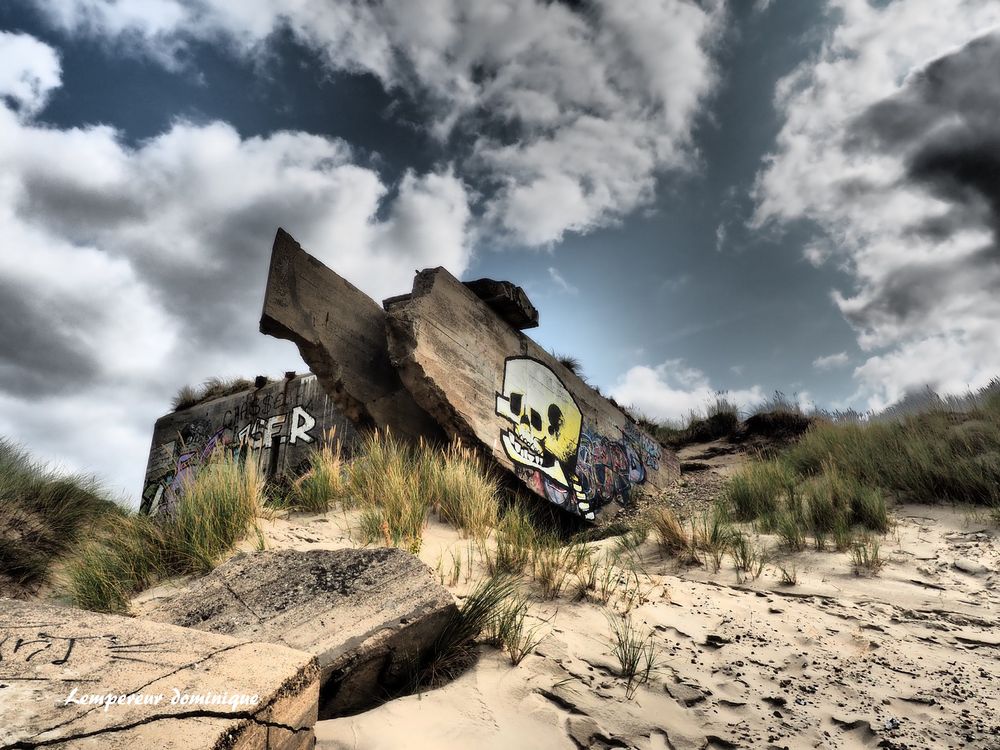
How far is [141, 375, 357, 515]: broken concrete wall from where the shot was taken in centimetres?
1156

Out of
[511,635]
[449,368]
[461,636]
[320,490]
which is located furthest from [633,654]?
[449,368]

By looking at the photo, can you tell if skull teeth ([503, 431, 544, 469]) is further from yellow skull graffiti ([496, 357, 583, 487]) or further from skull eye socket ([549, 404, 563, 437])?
skull eye socket ([549, 404, 563, 437])

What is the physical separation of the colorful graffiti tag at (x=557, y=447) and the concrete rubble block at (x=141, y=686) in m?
5.17

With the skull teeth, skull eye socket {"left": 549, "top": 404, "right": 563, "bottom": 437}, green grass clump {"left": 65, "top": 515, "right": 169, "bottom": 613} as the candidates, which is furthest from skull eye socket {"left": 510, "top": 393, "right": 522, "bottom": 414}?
green grass clump {"left": 65, "top": 515, "right": 169, "bottom": 613}

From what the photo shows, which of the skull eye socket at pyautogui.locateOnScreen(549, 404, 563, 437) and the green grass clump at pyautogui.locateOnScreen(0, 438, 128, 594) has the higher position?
the skull eye socket at pyautogui.locateOnScreen(549, 404, 563, 437)

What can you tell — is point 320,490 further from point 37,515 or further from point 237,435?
point 237,435

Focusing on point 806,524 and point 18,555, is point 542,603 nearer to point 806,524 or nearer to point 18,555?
point 806,524

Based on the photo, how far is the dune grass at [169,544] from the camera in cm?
351

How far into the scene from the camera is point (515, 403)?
7.84m

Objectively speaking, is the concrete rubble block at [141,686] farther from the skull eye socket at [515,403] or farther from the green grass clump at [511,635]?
the skull eye socket at [515,403]

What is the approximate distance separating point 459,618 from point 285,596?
3.05 ft

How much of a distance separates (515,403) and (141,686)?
6295 millimetres

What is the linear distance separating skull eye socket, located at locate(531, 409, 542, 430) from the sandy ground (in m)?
3.69

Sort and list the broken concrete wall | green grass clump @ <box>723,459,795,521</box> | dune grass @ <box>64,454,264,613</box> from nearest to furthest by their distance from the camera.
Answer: dune grass @ <box>64,454,264,613</box> → green grass clump @ <box>723,459,795,521</box> → the broken concrete wall
